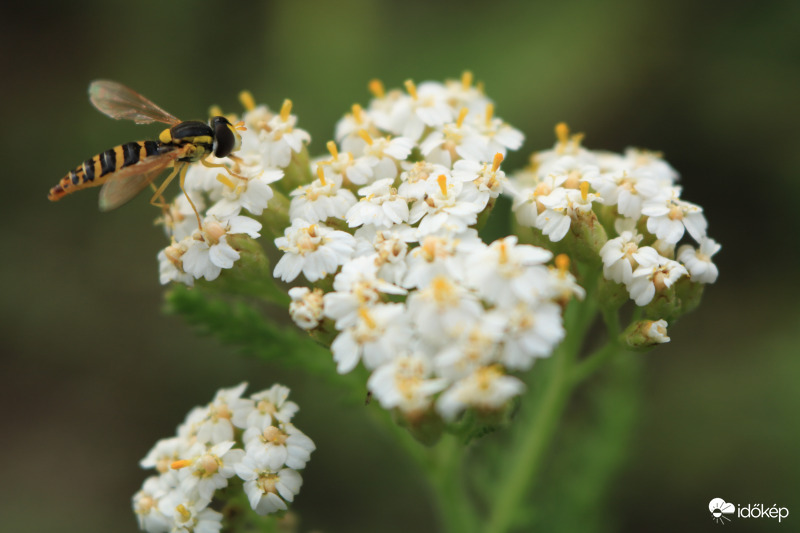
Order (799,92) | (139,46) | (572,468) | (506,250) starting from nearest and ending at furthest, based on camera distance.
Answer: (506,250) < (572,468) < (799,92) < (139,46)

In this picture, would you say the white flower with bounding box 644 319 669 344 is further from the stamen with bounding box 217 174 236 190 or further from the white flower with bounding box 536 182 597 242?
the stamen with bounding box 217 174 236 190

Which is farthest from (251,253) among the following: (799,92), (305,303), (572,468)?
(799,92)

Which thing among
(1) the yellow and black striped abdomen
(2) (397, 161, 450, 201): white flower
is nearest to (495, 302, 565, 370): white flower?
(2) (397, 161, 450, 201): white flower

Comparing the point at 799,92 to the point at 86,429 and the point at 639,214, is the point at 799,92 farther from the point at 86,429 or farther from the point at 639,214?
the point at 86,429

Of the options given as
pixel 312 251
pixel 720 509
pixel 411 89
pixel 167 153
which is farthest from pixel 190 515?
pixel 720 509

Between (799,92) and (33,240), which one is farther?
(33,240)

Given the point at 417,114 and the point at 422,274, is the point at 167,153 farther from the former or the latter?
the point at 422,274
